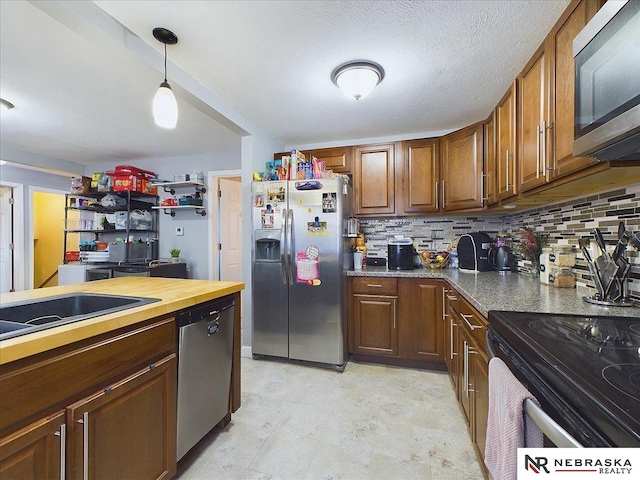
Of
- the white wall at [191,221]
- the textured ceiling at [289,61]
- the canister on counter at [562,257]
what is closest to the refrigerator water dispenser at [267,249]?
the textured ceiling at [289,61]

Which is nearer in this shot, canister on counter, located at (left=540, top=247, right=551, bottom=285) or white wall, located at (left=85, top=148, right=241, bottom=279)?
canister on counter, located at (left=540, top=247, right=551, bottom=285)

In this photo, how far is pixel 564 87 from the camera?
4.29ft

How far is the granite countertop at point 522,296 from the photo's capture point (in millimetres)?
1295

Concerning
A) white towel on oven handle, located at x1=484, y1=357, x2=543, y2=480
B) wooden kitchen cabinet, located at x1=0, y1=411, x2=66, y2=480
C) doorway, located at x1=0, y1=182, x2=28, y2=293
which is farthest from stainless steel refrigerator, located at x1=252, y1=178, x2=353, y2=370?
doorway, located at x1=0, y1=182, x2=28, y2=293

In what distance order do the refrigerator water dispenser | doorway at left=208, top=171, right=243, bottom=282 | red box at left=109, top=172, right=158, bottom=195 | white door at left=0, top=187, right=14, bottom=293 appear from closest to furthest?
1. the refrigerator water dispenser
2. red box at left=109, top=172, right=158, bottom=195
3. doorway at left=208, top=171, right=243, bottom=282
4. white door at left=0, top=187, right=14, bottom=293

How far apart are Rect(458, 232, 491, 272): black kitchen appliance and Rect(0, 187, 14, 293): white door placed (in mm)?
5795

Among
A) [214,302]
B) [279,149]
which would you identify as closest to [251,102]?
[279,149]

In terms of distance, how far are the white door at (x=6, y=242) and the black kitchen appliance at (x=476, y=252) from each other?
19.0 ft

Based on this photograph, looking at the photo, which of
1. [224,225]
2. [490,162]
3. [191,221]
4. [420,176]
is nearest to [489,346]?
[490,162]

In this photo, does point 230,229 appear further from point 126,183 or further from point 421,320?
point 421,320

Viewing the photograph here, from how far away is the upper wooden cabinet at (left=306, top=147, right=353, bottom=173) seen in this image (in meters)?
3.13

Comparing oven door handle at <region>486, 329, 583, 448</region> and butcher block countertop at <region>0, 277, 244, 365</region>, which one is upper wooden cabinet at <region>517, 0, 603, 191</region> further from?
butcher block countertop at <region>0, 277, 244, 365</region>

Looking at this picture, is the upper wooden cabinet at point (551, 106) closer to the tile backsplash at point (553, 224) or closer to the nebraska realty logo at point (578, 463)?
the tile backsplash at point (553, 224)

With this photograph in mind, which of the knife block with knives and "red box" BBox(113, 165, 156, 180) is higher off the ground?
"red box" BBox(113, 165, 156, 180)
